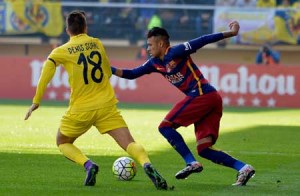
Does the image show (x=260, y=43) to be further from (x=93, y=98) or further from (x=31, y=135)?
(x=93, y=98)

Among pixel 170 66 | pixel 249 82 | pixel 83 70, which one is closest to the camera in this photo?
pixel 83 70

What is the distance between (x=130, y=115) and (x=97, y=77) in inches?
544

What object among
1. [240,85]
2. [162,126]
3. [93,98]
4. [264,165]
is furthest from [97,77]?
[240,85]

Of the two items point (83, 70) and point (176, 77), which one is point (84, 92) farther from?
point (176, 77)

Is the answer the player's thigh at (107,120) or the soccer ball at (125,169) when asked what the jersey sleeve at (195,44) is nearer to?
the player's thigh at (107,120)

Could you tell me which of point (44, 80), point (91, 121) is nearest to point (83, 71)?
point (44, 80)

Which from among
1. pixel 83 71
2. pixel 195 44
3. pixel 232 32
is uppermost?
pixel 232 32

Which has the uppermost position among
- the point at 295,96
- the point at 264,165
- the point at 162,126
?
the point at 162,126

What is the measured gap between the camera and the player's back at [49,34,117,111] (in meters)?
11.3

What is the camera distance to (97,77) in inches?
449

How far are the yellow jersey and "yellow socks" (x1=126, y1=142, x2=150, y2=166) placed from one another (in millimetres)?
618

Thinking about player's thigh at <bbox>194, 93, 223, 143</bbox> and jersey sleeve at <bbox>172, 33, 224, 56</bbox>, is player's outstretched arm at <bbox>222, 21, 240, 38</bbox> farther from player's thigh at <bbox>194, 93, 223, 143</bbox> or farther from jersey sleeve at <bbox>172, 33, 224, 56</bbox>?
player's thigh at <bbox>194, 93, 223, 143</bbox>

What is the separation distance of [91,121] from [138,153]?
748 millimetres

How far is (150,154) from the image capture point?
15.8 meters
